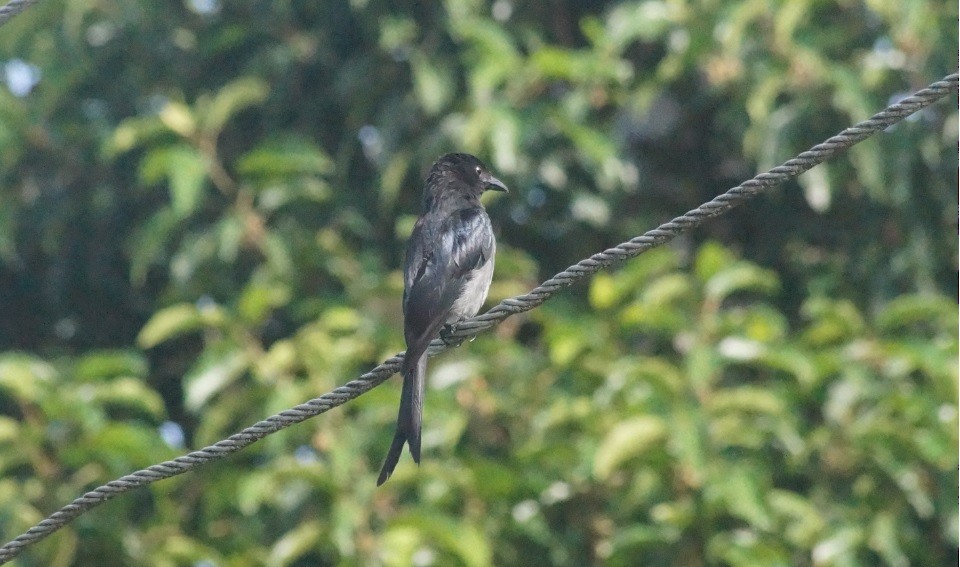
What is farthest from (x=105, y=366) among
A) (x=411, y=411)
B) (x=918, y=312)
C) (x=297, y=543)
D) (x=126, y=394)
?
(x=918, y=312)

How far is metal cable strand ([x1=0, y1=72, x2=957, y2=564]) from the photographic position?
4230 millimetres

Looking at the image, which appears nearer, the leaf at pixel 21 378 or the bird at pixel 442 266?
the bird at pixel 442 266

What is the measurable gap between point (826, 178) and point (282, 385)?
2741 mm

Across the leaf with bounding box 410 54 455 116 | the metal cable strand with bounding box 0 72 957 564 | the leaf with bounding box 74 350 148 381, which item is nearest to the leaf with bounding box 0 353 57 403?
the leaf with bounding box 74 350 148 381

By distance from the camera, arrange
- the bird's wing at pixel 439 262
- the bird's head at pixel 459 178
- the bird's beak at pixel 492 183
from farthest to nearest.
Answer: the bird's beak at pixel 492 183, the bird's head at pixel 459 178, the bird's wing at pixel 439 262

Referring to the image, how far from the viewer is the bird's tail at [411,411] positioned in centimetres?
526

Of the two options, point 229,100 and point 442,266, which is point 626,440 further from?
point 229,100

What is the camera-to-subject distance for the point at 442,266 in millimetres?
6105

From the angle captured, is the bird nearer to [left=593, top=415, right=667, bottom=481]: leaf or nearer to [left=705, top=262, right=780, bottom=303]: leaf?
[left=593, top=415, right=667, bottom=481]: leaf

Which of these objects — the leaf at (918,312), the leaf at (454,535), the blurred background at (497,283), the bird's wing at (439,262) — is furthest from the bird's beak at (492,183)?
the leaf at (918,312)

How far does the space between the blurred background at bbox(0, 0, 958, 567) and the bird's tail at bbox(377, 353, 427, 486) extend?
840 mm

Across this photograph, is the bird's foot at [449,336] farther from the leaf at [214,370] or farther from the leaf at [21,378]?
the leaf at [21,378]

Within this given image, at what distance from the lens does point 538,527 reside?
6.54 m

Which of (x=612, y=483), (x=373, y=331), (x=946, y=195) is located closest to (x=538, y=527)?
(x=612, y=483)
